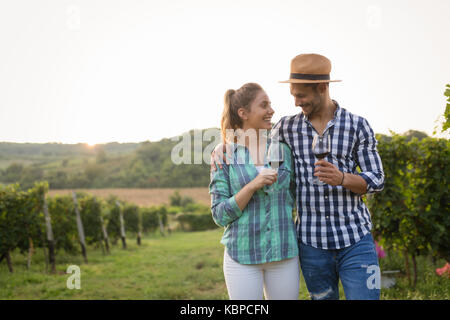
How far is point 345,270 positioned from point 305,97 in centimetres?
108

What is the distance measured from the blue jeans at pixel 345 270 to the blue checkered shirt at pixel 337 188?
0.18 ft

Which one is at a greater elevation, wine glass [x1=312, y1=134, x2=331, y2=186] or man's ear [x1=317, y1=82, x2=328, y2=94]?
man's ear [x1=317, y1=82, x2=328, y2=94]

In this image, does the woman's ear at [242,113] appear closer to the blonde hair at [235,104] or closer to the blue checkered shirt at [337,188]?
the blonde hair at [235,104]

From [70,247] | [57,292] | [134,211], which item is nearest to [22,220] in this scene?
[57,292]

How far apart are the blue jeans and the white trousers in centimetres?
15

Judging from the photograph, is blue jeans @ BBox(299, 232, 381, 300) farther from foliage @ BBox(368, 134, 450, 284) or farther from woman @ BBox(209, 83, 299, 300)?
foliage @ BBox(368, 134, 450, 284)

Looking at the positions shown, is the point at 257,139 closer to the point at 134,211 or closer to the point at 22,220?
the point at 22,220

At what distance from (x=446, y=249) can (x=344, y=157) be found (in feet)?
14.4

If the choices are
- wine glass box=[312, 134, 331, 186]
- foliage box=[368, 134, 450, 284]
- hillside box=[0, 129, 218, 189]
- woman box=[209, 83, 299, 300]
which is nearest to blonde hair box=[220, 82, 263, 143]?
woman box=[209, 83, 299, 300]

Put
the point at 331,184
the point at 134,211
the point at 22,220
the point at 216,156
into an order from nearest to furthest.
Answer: the point at 331,184
the point at 216,156
the point at 22,220
the point at 134,211

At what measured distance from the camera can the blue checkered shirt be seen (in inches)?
91.0

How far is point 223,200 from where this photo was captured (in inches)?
89.3

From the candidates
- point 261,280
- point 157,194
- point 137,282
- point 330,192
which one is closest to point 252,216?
point 261,280

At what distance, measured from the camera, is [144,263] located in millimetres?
12844
